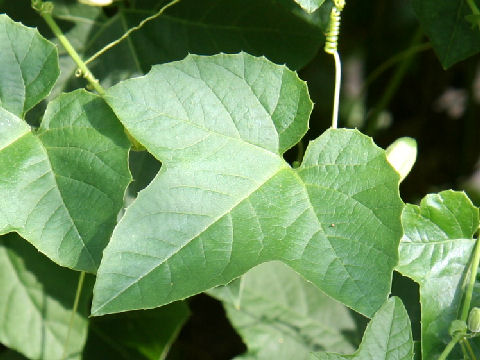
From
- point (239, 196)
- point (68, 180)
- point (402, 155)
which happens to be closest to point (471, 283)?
point (402, 155)

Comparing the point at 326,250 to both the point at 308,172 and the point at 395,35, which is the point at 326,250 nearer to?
the point at 308,172

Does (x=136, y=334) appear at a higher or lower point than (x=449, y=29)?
lower

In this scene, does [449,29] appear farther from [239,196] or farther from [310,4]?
[239,196]

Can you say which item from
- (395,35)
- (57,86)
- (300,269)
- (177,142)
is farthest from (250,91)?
(395,35)

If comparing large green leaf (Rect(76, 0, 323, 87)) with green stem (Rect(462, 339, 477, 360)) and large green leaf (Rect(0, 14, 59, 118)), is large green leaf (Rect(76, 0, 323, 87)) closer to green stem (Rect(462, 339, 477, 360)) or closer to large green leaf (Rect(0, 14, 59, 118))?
large green leaf (Rect(0, 14, 59, 118))

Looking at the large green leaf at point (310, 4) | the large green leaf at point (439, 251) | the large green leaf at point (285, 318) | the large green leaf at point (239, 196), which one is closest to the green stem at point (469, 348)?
the large green leaf at point (439, 251)

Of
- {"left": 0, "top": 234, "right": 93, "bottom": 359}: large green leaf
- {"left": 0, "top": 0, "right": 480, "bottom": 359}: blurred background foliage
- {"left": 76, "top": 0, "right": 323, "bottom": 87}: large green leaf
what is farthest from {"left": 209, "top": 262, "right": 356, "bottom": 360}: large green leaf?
{"left": 76, "top": 0, "right": 323, "bottom": 87}: large green leaf

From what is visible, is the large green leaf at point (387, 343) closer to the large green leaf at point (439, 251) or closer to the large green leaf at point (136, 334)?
the large green leaf at point (439, 251)
